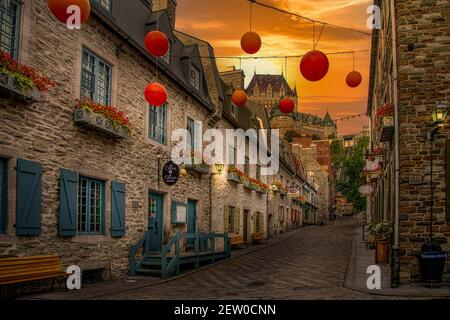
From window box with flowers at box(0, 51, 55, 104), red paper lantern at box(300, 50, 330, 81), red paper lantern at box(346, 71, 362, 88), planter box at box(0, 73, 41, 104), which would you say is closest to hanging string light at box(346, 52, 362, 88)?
red paper lantern at box(346, 71, 362, 88)

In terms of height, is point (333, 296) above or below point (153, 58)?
below

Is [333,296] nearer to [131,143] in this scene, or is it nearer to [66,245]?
[66,245]

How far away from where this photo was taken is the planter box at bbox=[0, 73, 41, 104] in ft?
26.4

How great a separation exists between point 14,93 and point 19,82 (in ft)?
0.70

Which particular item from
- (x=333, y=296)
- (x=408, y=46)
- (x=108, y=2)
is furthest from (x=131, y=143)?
(x=408, y=46)

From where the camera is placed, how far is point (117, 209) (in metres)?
12.3

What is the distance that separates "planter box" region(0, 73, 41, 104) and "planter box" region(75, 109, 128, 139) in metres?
1.54

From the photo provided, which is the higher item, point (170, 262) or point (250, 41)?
point (250, 41)

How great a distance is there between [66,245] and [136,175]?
3.66 meters

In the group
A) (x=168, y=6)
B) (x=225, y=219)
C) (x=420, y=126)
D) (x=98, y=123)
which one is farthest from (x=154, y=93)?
(x=225, y=219)

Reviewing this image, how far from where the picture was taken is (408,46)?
12062 millimetres

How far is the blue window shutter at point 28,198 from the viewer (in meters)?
8.80

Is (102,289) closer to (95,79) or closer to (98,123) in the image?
(98,123)

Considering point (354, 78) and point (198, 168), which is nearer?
point (354, 78)
